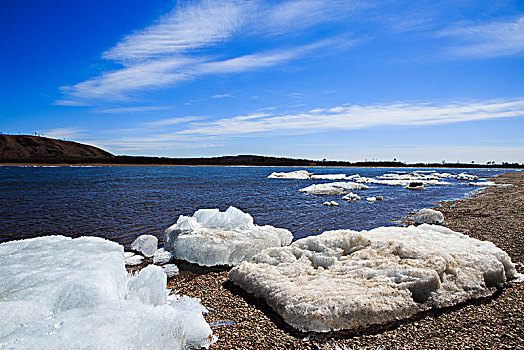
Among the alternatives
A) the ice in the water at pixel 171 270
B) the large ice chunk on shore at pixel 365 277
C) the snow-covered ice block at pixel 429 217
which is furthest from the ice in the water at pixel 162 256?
the snow-covered ice block at pixel 429 217

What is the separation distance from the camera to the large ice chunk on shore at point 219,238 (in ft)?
27.5

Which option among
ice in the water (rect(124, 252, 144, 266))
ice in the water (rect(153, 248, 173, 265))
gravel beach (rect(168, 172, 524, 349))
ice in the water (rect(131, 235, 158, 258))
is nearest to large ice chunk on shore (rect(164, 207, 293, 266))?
ice in the water (rect(153, 248, 173, 265))

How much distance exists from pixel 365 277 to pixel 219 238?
14.6 ft

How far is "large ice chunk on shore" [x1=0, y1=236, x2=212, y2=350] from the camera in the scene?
359cm

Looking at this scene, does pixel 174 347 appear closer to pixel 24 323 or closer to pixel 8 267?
pixel 24 323

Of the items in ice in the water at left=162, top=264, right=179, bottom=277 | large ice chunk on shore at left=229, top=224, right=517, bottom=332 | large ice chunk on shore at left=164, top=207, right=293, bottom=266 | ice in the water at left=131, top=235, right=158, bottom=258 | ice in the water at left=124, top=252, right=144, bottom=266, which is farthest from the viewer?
ice in the water at left=131, top=235, right=158, bottom=258

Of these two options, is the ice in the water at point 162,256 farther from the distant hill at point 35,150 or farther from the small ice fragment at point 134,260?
the distant hill at point 35,150

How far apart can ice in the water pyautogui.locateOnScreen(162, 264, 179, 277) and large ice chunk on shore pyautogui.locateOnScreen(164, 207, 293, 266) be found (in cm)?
55

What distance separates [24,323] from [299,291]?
3.91 meters

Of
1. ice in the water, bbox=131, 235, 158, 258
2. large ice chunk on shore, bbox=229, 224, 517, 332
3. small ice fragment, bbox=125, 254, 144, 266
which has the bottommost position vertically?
small ice fragment, bbox=125, 254, 144, 266

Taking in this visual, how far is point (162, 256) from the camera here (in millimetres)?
9062

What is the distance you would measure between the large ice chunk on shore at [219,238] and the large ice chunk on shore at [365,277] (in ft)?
4.98

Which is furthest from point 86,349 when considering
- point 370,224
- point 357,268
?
point 370,224

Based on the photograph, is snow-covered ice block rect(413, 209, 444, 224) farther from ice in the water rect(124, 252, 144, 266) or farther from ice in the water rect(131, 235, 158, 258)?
ice in the water rect(124, 252, 144, 266)
